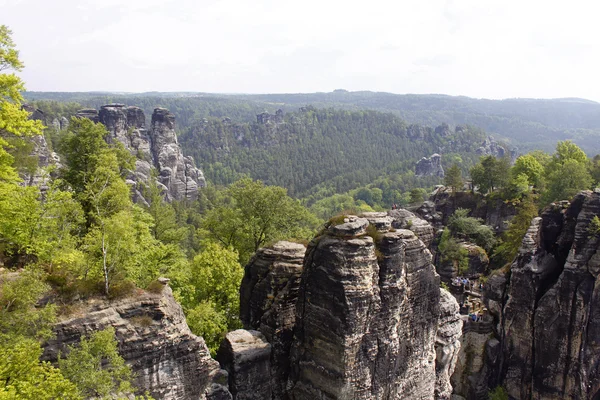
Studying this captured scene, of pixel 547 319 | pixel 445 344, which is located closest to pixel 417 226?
pixel 547 319

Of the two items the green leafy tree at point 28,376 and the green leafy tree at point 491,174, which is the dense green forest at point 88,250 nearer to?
the green leafy tree at point 28,376

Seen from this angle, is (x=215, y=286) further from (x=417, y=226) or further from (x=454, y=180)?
(x=454, y=180)

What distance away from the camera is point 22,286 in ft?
48.9

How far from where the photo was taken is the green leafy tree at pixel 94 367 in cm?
1409

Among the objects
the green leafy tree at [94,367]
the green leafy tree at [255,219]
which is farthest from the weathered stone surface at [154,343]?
Answer: the green leafy tree at [255,219]

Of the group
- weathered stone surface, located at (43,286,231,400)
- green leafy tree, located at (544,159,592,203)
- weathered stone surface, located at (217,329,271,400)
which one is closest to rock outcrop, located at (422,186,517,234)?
green leafy tree, located at (544,159,592,203)

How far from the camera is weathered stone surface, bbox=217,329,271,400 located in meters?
20.6

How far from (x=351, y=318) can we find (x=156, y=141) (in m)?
138

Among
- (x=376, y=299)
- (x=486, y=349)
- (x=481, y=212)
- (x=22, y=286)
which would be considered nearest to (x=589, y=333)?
(x=486, y=349)

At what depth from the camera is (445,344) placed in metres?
25.1

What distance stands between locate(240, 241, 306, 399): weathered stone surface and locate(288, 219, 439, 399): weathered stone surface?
3.80 ft

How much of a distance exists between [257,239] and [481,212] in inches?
2038

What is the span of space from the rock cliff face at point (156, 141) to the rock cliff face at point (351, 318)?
116m

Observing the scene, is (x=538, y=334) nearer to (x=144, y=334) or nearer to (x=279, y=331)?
(x=279, y=331)
